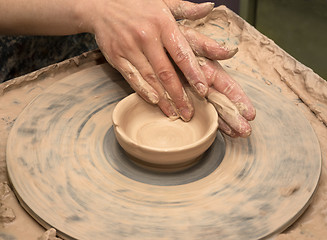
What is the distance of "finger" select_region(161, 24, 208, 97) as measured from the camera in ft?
4.40

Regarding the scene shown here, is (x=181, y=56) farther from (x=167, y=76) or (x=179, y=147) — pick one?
(x=179, y=147)

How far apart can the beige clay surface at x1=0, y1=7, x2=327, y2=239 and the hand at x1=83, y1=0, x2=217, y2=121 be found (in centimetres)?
29

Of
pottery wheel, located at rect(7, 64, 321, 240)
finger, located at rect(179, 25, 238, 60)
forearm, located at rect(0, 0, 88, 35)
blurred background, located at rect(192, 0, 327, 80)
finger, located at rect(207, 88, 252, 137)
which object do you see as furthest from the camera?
blurred background, located at rect(192, 0, 327, 80)

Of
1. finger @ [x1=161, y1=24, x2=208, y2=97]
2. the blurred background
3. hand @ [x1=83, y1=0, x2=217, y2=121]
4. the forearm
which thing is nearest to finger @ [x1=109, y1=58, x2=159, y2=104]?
hand @ [x1=83, y1=0, x2=217, y2=121]

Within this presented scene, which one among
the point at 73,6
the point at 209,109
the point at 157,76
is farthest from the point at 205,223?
A: the point at 73,6

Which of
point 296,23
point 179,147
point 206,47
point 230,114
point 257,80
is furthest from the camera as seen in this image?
point 296,23

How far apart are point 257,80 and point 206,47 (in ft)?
1.05

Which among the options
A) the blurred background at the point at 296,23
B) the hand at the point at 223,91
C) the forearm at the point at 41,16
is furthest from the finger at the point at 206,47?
the blurred background at the point at 296,23

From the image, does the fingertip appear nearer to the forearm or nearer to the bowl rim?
the bowl rim

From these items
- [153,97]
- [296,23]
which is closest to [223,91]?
[153,97]

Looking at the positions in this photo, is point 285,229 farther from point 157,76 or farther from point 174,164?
point 157,76

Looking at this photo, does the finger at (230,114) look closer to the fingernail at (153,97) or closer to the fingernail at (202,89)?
the fingernail at (202,89)

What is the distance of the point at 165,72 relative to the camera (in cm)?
137

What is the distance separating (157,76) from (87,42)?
0.81 metres
